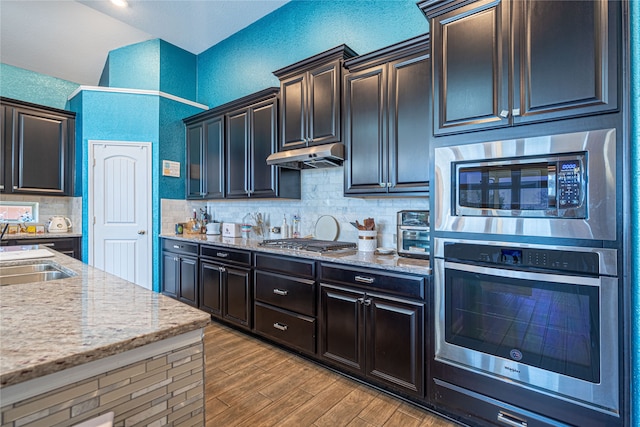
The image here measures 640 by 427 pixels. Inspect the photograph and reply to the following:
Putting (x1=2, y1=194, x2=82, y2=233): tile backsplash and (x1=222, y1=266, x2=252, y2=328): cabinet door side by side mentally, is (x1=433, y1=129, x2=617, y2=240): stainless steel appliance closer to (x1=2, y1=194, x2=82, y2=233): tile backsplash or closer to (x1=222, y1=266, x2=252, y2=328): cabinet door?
(x1=222, y1=266, x2=252, y2=328): cabinet door

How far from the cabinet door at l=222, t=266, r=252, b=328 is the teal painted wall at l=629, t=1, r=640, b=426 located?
8.52ft

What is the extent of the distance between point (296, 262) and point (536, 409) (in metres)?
1.73

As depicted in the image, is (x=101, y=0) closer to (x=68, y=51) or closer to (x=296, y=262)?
(x=68, y=51)

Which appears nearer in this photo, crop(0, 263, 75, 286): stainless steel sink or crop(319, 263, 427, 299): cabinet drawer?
crop(0, 263, 75, 286): stainless steel sink

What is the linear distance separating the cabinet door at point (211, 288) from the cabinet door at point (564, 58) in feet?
9.74

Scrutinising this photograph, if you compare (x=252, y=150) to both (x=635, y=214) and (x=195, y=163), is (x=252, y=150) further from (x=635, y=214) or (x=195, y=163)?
(x=635, y=214)

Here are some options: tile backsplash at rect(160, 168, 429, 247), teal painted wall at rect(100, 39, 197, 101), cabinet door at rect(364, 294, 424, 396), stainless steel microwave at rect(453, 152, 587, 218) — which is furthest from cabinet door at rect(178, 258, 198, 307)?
Answer: stainless steel microwave at rect(453, 152, 587, 218)

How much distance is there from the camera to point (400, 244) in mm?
2391

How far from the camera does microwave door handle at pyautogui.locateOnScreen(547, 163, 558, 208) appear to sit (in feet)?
4.94

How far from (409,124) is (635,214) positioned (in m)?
1.33

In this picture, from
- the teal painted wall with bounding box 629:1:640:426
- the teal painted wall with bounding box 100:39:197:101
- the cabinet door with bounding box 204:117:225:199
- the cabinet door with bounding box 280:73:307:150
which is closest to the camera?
the teal painted wall with bounding box 629:1:640:426

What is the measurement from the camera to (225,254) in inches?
127

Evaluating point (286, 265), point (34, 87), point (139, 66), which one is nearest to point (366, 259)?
point (286, 265)

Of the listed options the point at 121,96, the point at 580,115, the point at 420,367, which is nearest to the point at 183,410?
the point at 420,367
